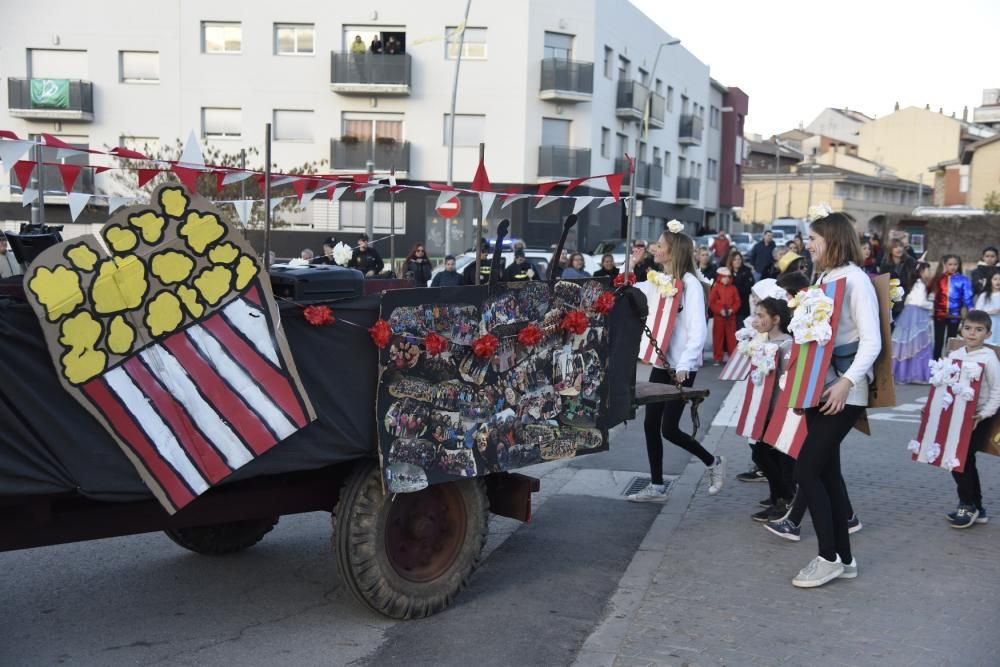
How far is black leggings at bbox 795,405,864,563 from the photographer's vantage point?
16.8ft

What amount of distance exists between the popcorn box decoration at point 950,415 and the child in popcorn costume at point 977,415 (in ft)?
0.13

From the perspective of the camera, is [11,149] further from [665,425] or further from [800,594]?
[800,594]

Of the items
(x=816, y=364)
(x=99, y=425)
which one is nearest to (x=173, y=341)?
(x=99, y=425)

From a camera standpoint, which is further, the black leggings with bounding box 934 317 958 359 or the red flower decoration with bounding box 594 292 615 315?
the black leggings with bounding box 934 317 958 359

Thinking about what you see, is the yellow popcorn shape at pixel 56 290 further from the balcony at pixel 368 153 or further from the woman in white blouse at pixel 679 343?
the balcony at pixel 368 153

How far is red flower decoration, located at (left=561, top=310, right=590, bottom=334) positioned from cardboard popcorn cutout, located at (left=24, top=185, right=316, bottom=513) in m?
1.47

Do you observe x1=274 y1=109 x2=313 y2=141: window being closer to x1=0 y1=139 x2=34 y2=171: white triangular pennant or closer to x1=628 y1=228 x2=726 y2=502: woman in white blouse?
x1=628 y1=228 x2=726 y2=502: woman in white blouse

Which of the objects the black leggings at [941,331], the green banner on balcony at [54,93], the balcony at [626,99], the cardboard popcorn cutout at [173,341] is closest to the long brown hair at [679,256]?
the cardboard popcorn cutout at [173,341]

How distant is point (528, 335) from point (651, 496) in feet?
8.94

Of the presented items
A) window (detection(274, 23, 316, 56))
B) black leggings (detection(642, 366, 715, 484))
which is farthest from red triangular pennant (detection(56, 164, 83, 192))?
window (detection(274, 23, 316, 56))

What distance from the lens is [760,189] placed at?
83562 millimetres

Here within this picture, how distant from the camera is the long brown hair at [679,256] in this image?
22.6 ft

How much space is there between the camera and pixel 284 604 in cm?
508

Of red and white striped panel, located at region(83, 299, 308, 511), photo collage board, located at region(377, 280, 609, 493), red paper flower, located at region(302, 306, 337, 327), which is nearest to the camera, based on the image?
red and white striped panel, located at region(83, 299, 308, 511)
